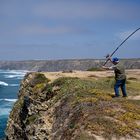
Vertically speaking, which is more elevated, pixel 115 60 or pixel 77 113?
pixel 115 60

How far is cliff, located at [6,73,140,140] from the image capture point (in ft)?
67.6

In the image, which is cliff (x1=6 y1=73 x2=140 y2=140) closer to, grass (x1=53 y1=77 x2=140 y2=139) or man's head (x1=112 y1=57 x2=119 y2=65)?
grass (x1=53 y1=77 x2=140 y2=139)

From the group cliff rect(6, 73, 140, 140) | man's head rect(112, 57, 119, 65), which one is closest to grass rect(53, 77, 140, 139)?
cliff rect(6, 73, 140, 140)

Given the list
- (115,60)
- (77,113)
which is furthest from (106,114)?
(115,60)

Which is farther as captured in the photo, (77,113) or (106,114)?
(77,113)

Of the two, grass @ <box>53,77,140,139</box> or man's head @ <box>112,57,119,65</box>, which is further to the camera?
man's head @ <box>112,57,119,65</box>

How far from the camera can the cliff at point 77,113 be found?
811 inches

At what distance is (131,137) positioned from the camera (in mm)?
20141

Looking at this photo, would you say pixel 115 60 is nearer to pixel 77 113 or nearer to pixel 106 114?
pixel 77 113

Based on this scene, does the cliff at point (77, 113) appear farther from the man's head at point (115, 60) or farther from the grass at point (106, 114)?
the man's head at point (115, 60)

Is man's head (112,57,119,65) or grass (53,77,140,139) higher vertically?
man's head (112,57,119,65)

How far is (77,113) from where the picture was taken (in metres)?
24.0

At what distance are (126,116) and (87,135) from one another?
3.07 meters

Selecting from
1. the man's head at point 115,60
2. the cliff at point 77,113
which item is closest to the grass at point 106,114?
the cliff at point 77,113
